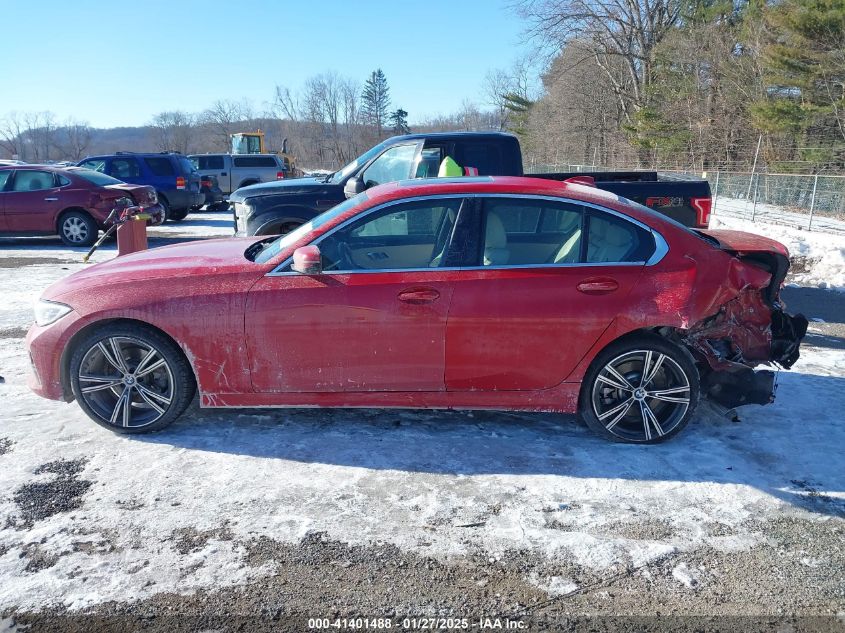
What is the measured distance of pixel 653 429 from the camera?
4.21 metres

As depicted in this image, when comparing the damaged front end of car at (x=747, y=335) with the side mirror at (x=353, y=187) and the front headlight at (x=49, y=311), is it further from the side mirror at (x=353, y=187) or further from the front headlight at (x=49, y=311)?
the side mirror at (x=353, y=187)

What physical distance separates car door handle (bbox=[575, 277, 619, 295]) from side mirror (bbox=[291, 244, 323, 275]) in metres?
1.61

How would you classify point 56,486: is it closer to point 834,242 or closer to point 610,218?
point 610,218

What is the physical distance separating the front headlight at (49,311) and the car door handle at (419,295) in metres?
2.14

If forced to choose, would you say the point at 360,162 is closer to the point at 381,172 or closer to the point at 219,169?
the point at 381,172

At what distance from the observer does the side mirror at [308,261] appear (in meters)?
3.99

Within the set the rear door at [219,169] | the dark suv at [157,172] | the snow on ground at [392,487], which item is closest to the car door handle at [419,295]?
the snow on ground at [392,487]

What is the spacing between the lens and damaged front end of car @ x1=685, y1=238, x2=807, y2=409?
14.2 ft

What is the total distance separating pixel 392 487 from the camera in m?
3.69

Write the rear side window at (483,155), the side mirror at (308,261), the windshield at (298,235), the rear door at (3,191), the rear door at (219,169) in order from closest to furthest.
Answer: the side mirror at (308,261)
the windshield at (298,235)
the rear side window at (483,155)
the rear door at (3,191)
the rear door at (219,169)

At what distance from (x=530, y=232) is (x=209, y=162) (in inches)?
922

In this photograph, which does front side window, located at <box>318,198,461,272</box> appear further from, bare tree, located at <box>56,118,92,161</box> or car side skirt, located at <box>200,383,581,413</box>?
bare tree, located at <box>56,118,92,161</box>

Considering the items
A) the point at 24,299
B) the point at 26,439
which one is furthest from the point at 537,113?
the point at 26,439

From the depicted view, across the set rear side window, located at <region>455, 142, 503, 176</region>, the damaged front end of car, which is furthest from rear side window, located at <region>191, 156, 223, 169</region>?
the damaged front end of car
